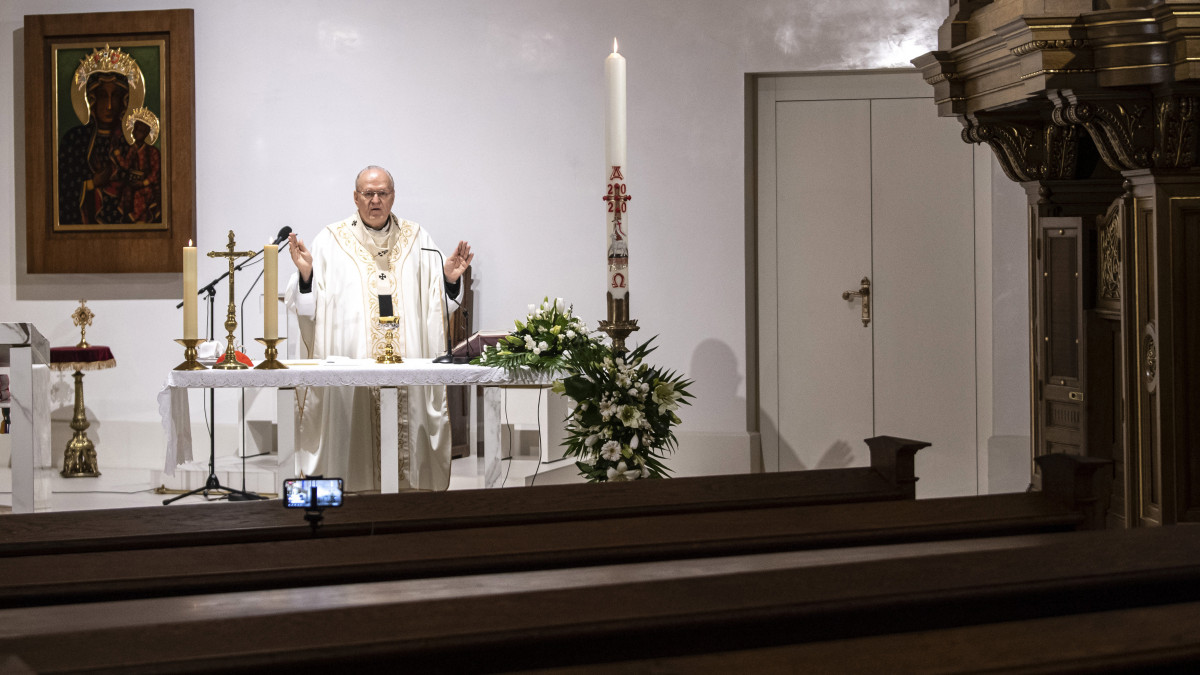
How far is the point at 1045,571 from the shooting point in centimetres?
193

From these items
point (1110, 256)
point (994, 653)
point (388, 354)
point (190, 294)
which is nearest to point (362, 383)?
point (388, 354)

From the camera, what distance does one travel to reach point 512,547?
7.48 feet

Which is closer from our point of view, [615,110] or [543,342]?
[615,110]

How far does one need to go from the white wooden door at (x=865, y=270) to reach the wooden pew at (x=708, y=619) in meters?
5.35

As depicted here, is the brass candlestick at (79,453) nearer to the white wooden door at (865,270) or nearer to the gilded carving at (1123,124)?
the white wooden door at (865,270)

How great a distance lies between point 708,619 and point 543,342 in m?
3.77

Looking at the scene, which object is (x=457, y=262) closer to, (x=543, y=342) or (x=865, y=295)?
(x=543, y=342)

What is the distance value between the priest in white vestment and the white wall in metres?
0.82

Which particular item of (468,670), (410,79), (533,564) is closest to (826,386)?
(410,79)

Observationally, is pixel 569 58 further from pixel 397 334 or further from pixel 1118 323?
pixel 1118 323

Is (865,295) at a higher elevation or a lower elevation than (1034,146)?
lower

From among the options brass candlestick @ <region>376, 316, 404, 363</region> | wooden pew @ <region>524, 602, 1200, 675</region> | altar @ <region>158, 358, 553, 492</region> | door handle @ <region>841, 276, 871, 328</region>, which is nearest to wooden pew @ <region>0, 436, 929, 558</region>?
wooden pew @ <region>524, 602, 1200, 675</region>

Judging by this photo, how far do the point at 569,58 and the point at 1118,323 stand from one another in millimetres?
4147

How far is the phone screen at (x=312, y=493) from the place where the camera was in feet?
8.23
